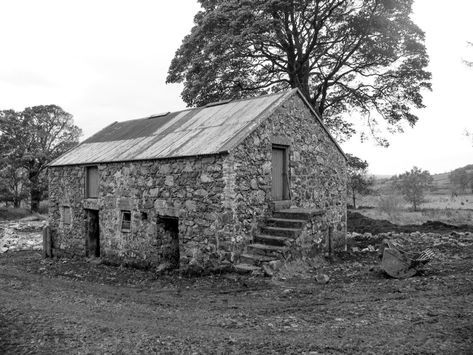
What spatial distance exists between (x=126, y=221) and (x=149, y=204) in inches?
55.4

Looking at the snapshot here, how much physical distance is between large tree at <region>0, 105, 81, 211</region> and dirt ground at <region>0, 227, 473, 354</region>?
25.7 meters

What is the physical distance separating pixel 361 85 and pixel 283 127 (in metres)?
11.0

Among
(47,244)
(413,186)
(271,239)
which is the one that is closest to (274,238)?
(271,239)

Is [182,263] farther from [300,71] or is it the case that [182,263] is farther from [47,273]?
[300,71]

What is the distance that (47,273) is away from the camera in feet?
40.8

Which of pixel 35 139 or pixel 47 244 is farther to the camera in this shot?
pixel 35 139

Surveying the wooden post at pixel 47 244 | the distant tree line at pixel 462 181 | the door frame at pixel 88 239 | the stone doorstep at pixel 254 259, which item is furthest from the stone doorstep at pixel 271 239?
the distant tree line at pixel 462 181

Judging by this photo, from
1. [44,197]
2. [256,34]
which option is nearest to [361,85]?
[256,34]

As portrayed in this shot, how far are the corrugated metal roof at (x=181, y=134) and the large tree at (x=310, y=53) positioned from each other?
221 inches

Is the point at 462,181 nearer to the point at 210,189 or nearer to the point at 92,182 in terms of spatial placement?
the point at 92,182

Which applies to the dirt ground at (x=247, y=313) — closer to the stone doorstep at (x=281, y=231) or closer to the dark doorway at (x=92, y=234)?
the stone doorstep at (x=281, y=231)

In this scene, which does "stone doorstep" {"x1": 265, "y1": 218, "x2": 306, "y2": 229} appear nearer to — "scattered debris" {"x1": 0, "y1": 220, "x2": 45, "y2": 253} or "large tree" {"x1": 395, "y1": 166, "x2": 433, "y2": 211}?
"scattered debris" {"x1": 0, "y1": 220, "x2": 45, "y2": 253}

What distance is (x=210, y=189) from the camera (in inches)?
407

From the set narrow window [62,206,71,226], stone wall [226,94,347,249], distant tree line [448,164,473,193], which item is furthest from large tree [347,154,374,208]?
distant tree line [448,164,473,193]
